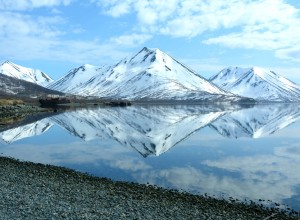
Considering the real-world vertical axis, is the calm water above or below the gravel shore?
above

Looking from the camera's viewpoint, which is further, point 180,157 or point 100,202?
point 180,157

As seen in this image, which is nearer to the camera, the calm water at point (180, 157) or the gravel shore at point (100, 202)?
the gravel shore at point (100, 202)

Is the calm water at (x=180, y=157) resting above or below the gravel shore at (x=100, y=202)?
above

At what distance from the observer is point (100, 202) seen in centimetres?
2305

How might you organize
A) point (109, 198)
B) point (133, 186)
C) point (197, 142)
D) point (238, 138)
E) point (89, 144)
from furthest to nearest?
1. point (238, 138)
2. point (197, 142)
3. point (89, 144)
4. point (133, 186)
5. point (109, 198)

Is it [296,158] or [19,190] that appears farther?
[296,158]

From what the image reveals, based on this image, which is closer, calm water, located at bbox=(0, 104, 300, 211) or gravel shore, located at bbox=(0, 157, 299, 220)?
gravel shore, located at bbox=(0, 157, 299, 220)

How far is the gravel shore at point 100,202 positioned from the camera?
66.6ft

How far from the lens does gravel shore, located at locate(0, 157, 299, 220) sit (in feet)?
66.6

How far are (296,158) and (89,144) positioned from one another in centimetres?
2646

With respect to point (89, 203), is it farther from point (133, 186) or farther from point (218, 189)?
point (218, 189)

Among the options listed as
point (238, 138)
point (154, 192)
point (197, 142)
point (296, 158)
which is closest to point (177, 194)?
point (154, 192)

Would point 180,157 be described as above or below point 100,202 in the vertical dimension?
above

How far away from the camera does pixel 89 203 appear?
2258cm
